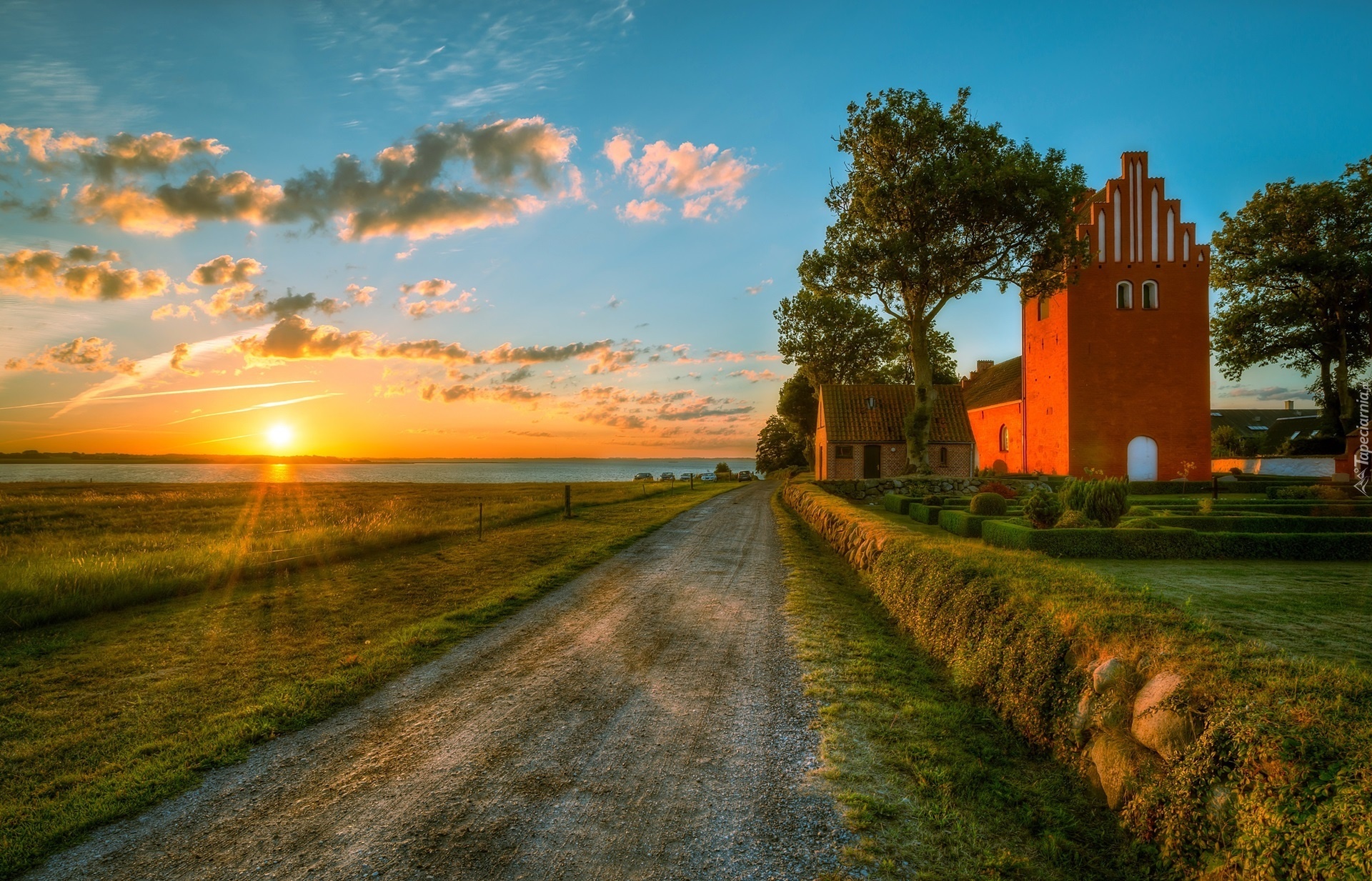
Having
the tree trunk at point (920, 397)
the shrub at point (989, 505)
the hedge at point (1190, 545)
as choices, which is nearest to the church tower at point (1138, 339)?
the tree trunk at point (920, 397)

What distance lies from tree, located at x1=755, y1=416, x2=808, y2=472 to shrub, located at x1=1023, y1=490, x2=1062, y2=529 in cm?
5753

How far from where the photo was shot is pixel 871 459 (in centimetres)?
3809

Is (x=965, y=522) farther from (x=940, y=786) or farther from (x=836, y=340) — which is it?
(x=836, y=340)

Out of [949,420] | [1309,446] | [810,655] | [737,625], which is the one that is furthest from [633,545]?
[1309,446]

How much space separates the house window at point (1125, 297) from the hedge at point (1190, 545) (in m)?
23.5

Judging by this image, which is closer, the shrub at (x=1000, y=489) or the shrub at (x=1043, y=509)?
the shrub at (x=1043, y=509)

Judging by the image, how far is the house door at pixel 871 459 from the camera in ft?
125

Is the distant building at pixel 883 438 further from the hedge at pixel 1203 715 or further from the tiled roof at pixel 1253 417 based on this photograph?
the tiled roof at pixel 1253 417

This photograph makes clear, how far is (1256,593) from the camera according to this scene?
Answer: 7.83 metres

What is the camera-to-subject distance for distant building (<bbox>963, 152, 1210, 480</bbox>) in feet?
100

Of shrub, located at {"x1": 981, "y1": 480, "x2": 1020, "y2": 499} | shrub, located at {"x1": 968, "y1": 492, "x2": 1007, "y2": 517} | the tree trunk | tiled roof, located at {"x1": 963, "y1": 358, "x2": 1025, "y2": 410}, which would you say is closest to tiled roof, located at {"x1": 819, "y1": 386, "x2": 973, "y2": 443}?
tiled roof, located at {"x1": 963, "y1": 358, "x2": 1025, "y2": 410}

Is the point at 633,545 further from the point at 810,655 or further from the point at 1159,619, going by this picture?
the point at 1159,619

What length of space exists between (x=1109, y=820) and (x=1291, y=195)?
4572 cm

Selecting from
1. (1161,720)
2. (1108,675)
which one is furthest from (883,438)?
(1161,720)
